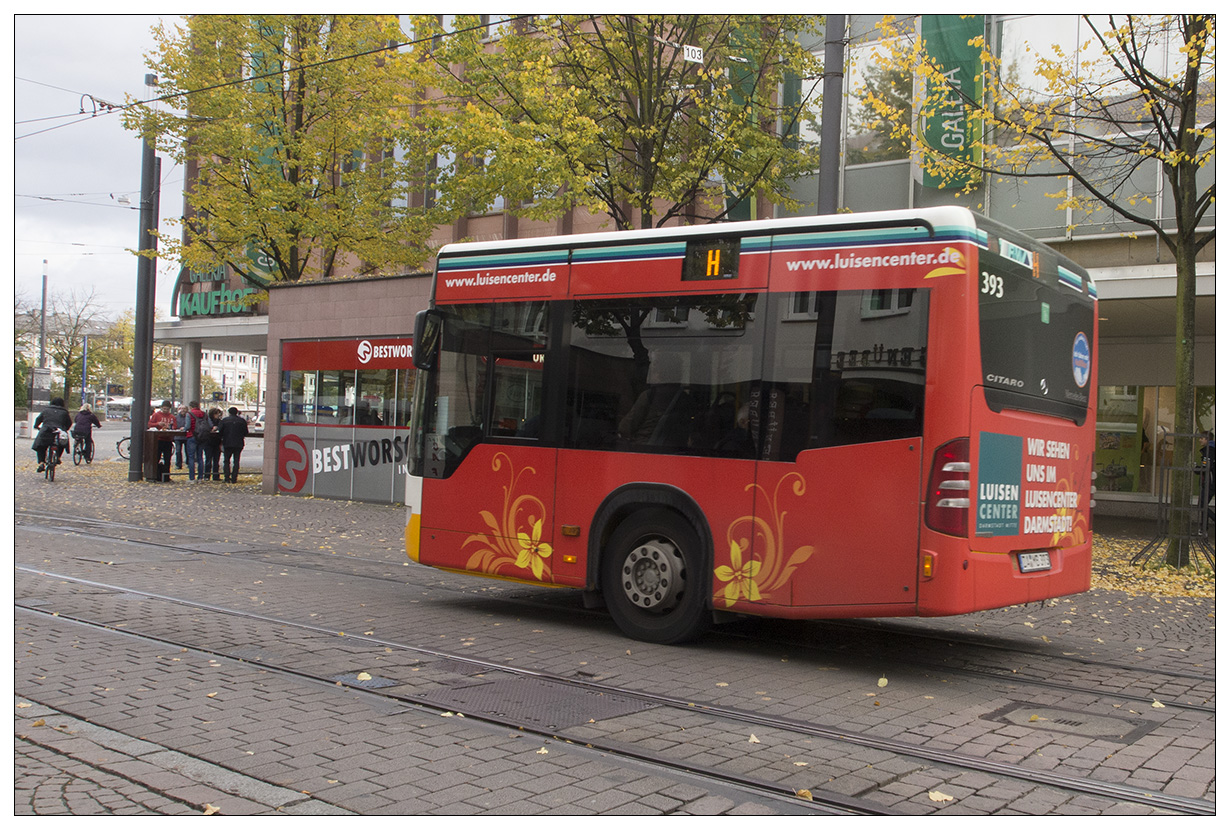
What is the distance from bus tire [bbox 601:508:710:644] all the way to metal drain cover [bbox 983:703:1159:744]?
216cm

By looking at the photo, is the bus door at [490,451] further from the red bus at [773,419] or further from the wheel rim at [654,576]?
the wheel rim at [654,576]

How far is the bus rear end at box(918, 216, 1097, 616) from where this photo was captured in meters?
6.28

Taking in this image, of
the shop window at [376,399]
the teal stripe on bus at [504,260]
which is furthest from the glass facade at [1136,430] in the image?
the teal stripe on bus at [504,260]

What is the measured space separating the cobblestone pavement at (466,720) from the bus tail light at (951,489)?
1.01 metres

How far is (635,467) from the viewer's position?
25.2ft

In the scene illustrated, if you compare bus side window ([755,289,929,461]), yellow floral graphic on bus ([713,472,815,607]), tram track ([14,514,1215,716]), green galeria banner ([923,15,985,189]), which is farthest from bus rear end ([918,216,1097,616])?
green galeria banner ([923,15,985,189])

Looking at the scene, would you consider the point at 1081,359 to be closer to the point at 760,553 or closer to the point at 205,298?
the point at 760,553

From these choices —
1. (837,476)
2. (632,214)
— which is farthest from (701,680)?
(632,214)

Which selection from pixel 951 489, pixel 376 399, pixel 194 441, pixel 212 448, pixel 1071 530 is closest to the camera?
pixel 951 489

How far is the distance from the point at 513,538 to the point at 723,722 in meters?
3.24

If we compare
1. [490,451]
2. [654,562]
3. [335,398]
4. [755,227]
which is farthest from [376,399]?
[755,227]

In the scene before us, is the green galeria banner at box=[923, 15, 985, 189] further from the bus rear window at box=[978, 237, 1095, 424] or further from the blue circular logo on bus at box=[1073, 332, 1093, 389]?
the bus rear window at box=[978, 237, 1095, 424]

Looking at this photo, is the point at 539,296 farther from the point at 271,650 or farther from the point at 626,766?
the point at 626,766

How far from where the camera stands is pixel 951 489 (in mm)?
6254
